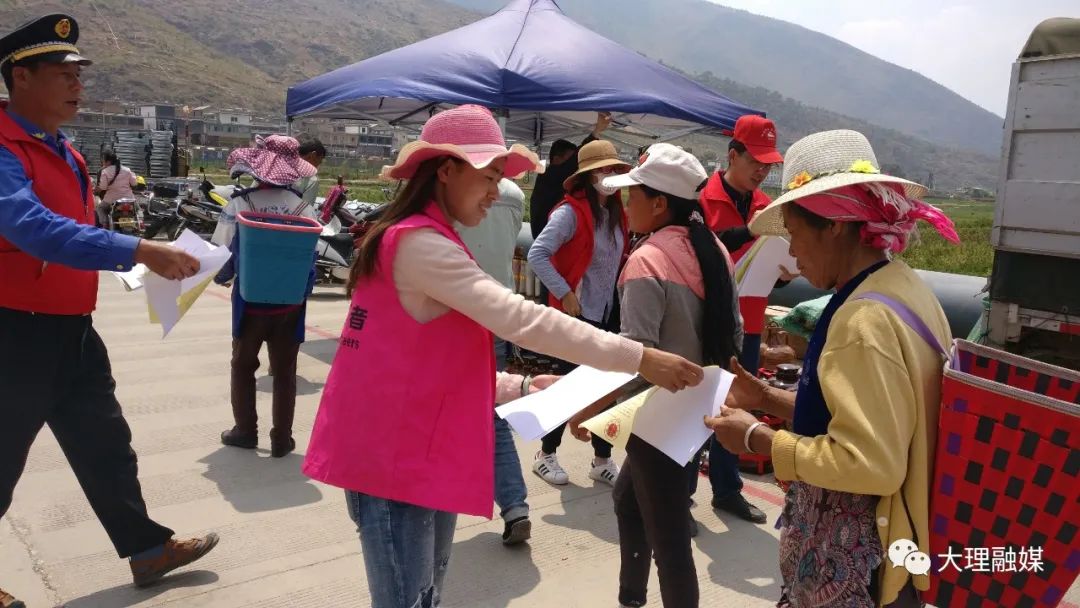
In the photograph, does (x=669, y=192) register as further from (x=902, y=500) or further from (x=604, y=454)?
(x=604, y=454)

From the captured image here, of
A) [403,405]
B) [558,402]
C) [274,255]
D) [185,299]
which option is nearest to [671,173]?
[558,402]

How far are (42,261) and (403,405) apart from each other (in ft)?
5.35

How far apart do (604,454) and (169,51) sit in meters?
127

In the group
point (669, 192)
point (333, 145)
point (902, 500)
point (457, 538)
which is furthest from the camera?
point (333, 145)

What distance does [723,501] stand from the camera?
4250 millimetres

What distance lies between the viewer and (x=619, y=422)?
2215mm

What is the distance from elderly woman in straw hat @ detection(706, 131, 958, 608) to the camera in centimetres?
156

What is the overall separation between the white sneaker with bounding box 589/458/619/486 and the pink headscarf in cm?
306

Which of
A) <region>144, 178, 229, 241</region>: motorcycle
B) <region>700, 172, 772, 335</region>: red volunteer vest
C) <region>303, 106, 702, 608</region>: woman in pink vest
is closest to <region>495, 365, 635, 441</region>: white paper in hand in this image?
<region>303, 106, 702, 608</region>: woman in pink vest

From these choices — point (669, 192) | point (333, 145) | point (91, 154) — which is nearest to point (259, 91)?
point (333, 145)

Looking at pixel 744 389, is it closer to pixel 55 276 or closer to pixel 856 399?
pixel 856 399

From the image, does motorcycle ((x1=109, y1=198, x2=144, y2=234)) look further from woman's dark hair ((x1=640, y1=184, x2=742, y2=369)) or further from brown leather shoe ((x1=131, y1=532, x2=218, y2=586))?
woman's dark hair ((x1=640, y1=184, x2=742, y2=369))

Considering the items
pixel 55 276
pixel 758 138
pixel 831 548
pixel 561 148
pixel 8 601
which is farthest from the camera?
pixel 561 148

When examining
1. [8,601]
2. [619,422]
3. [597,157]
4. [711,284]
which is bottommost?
[8,601]
